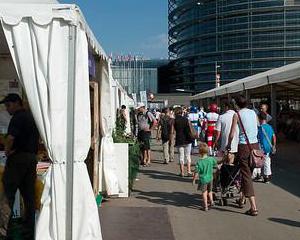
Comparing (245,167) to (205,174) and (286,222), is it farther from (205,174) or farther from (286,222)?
(286,222)

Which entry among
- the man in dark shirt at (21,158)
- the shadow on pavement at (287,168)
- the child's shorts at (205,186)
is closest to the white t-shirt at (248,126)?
the child's shorts at (205,186)

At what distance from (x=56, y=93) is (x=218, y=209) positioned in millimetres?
4976

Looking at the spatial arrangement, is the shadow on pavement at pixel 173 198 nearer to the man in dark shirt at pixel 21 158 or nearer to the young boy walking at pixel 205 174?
the young boy walking at pixel 205 174

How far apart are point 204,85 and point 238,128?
108072 millimetres

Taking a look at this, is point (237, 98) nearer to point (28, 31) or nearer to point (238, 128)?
point (238, 128)

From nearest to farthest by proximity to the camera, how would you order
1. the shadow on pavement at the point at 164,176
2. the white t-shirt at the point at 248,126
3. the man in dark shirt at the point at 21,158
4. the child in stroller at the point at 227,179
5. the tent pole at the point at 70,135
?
the tent pole at the point at 70,135 < the man in dark shirt at the point at 21,158 < the white t-shirt at the point at 248,126 < the child in stroller at the point at 227,179 < the shadow on pavement at the point at 164,176

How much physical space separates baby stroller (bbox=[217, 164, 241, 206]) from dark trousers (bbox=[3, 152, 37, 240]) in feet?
13.6

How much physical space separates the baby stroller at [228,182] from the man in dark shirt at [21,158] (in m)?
4.14

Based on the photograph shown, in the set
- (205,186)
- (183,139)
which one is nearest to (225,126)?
(205,186)

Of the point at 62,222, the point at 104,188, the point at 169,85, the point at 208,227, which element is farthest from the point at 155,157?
the point at 169,85

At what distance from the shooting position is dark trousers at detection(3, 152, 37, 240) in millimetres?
7004

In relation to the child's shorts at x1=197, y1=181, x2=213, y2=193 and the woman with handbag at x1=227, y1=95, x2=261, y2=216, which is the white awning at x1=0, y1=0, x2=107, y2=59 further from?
the child's shorts at x1=197, y1=181, x2=213, y2=193

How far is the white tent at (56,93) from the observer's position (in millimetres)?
6148

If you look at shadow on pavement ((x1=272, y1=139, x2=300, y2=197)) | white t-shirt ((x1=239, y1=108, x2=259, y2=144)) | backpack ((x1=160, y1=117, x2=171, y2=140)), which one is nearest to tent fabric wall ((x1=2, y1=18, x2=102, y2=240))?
white t-shirt ((x1=239, y1=108, x2=259, y2=144))
